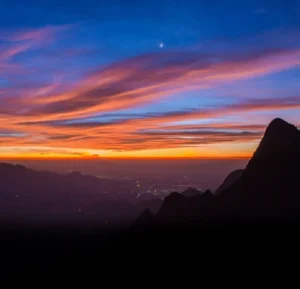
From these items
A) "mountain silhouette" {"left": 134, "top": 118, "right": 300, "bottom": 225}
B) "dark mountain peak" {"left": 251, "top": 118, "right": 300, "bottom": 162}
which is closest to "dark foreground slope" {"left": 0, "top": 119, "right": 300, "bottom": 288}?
"dark mountain peak" {"left": 251, "top": 118, "right": 300, "bottom": 162}

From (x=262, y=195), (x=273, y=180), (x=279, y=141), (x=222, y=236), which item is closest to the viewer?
(x=222, y=236)

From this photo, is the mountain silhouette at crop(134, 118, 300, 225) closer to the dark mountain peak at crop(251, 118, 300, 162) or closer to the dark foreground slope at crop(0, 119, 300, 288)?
the dark mountain peak at crop(251, 118, 300, 162)

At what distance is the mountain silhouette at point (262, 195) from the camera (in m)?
94.4

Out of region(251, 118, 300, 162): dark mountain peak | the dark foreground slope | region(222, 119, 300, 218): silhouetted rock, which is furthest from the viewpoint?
region(251, 118, 300, 162): dark mountain peak

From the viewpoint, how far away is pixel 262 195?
329 feet

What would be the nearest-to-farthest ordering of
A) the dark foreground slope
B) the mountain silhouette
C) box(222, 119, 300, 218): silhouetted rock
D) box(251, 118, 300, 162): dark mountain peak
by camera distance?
the dark foreground slope → the mountain silhouette → box(222, 119, 300, 218): silhouetted rock → box(251, 118, 300, 162): dark mountain peak

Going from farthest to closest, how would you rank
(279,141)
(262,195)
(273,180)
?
1. (279,141)
2. (273,180)
3. (262,195)

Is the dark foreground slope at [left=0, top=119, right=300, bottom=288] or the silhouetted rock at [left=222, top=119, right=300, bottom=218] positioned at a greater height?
the silhouetted rock at [left=222, top=119, right=300, bottom=218]

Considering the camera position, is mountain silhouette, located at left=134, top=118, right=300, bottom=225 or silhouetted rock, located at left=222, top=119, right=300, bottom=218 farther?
silhouetted rock, located at left=222, top=119, right=300, bottom=218

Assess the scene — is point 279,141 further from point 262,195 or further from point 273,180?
point 262,195

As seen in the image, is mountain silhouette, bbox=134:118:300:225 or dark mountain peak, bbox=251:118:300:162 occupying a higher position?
dark mountain peak, bbox=251:118:300:162

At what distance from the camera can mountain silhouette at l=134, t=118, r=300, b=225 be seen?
94438mm

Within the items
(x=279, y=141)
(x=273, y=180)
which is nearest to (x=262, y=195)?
(x=273, y=180)

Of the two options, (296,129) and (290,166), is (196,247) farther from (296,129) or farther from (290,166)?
(296,129)
